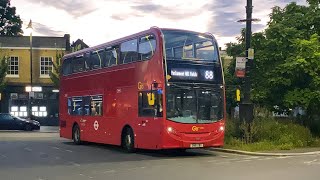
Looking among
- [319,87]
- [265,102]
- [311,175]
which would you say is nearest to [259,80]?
[265,102]

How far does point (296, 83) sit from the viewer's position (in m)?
22.3

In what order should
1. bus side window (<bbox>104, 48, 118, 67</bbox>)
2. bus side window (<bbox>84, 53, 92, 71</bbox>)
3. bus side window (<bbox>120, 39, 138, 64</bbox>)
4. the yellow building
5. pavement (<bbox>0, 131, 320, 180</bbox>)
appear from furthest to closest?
1. the yellow building
2. bus side window (<bbox>84, 53, 92, 71</bbox>)
3. bus side window (<bbox>104, 48, 118, 67</bbox>)
4. bus side window (<bbox>120, 39, 138, 64</bbox>)
5. pavement (<bbox>0, 131, 320, 180</bbox>)

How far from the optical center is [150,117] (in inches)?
675

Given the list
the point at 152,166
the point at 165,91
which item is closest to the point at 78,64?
the point at 165,91

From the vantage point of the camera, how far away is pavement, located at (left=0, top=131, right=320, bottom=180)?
12.2 meters

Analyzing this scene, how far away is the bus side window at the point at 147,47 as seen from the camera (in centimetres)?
1719

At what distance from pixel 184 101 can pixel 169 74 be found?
3.53 feet

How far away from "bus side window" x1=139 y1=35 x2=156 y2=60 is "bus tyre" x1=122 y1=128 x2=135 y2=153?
3.03 metres

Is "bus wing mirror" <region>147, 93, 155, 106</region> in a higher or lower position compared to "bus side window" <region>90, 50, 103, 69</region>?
lower

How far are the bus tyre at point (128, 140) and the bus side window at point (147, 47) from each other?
3.03m

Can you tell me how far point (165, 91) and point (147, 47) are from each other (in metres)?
2.01

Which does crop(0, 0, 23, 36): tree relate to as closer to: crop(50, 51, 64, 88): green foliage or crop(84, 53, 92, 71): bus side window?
crop(50, 51, 64, 88): green foliage

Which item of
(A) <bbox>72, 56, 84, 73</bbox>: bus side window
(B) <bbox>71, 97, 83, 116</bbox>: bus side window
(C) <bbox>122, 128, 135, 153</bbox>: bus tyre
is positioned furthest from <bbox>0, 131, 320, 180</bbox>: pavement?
(A) <bbox>72, 56, 84, 73</bbox>: bus side window

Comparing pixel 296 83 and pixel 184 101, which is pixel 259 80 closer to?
pixel 296 83
